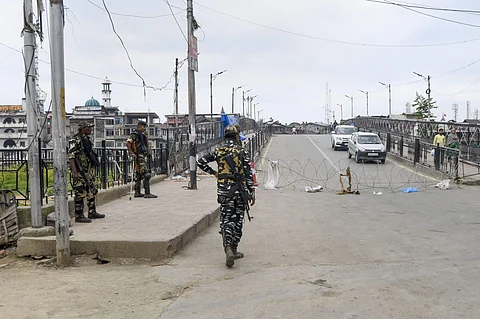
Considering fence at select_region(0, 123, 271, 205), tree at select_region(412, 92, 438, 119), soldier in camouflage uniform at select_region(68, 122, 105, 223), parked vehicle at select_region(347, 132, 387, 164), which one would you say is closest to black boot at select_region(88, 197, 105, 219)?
soldier in camouflage uniform at select_region(68, 122, 105, 223)

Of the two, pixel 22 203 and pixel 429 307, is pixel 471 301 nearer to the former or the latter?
pixel 429 307

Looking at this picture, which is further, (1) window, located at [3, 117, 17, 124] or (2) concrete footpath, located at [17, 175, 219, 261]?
(1) window, located at [3, 117, 17, 124]

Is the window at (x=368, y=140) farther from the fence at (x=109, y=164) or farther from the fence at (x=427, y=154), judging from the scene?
the fence at (x=109, y=164)

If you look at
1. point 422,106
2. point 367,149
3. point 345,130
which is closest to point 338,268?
point 367,149

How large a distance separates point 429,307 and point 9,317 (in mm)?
3924

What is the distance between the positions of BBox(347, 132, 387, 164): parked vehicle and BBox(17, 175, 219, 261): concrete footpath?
1578 cm

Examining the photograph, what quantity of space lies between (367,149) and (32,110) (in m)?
21.3

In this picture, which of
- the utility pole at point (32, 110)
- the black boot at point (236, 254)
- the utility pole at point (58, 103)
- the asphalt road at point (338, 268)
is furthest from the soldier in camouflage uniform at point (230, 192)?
the utility pole at point (32, 110)

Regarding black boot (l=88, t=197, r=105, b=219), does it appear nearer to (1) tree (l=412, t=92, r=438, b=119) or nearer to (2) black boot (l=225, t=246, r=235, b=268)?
(2) black boot (l=225, t=246, r=235, b=268)

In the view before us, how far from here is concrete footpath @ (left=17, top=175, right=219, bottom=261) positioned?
6641 millimetres

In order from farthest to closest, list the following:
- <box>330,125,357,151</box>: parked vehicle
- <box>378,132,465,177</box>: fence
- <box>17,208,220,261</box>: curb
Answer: <box>330,125,357,151</box>: parked vehicle → <box>378,132,465,177</box>: fence → <box>17,208,220,261</box>: curb

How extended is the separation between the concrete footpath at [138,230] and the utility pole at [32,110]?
55cm

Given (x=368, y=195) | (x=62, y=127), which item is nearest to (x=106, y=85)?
(x=368, y=195)

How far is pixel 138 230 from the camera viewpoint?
24.7ft
